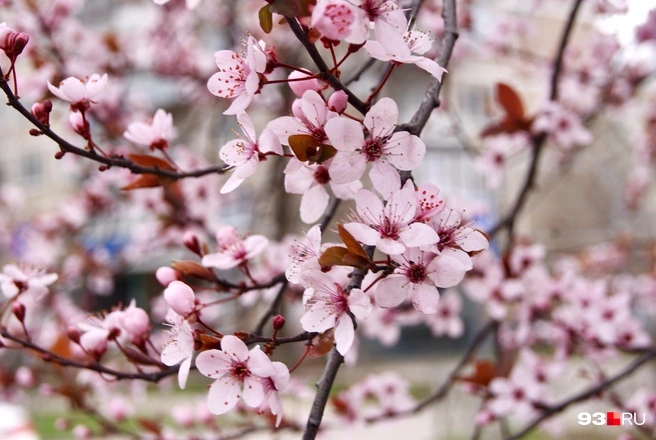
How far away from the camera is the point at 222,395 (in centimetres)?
71

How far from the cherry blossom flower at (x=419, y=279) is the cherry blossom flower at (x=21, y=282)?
63 cm

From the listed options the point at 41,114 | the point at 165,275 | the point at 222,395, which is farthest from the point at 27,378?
the point at 222,395

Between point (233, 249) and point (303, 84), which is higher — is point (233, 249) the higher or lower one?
the lower one

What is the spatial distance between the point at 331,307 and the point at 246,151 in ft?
0.81

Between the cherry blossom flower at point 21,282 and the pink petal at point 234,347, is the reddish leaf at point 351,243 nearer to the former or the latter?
the pink petal at point 234,347

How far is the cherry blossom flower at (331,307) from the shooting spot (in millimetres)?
663

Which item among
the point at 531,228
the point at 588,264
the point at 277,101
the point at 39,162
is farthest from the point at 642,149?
Answer: the point at 39,162

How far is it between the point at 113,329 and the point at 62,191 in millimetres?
11190

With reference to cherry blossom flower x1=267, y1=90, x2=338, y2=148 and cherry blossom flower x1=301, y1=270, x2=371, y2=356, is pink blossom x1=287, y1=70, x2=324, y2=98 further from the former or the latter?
cherry blossom flower x1=301, y1=270, x2=371, y2=356

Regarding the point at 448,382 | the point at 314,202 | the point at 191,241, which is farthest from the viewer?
the point at 448,382

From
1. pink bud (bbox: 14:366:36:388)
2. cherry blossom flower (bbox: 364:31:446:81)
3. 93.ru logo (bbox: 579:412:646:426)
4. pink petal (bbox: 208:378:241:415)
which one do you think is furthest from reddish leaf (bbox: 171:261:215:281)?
pink bud (bbox: 14:366:36:388)

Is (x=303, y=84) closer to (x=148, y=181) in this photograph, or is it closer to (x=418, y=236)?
(x=418, y=236)

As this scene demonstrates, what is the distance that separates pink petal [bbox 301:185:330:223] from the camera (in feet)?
2.65

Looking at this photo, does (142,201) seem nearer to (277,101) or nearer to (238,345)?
(277,101)
